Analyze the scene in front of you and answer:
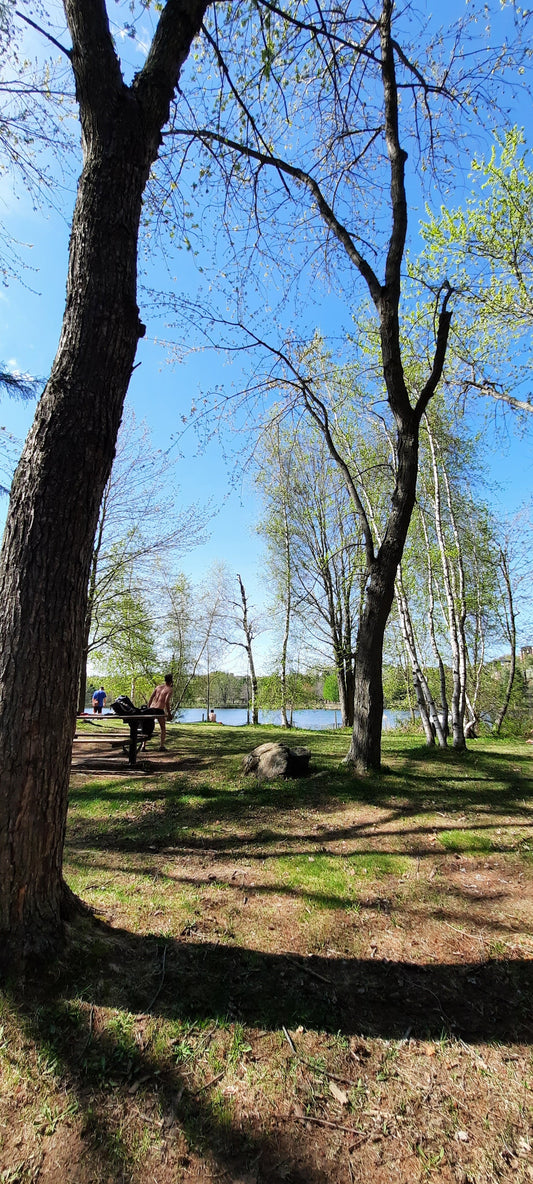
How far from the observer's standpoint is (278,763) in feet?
20.0

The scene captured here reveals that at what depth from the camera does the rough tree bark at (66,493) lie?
2.23 m

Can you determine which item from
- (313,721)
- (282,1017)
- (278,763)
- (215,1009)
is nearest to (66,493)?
(215,1009)

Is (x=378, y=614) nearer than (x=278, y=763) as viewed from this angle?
No

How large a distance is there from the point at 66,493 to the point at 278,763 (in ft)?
15.7

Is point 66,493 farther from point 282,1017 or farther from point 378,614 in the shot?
→ point 378,614

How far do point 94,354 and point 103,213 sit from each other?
0.93 meters

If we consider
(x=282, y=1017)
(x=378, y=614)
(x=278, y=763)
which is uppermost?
(x=378, y=614)

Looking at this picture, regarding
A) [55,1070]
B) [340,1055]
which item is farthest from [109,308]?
[340,1055]

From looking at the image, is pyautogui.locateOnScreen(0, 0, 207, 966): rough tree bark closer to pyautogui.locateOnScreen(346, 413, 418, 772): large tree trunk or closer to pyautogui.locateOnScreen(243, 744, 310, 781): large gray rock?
pyautogui.locateOnScreen(243, 744, 310, 781): large gray rock

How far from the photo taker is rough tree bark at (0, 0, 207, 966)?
2234 millimetres

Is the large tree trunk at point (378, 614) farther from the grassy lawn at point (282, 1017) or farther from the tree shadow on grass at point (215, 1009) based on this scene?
the tree shadow on grass at point (215, 1009)

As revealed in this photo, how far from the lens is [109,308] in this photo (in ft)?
8.75

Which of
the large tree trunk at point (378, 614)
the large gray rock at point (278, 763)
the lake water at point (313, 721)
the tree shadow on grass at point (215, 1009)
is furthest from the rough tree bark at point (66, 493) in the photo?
the lake water at point (313, 721)

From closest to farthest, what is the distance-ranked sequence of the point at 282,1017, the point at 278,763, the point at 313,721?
the point at 282,1017, the point at 278,763, the point at 313,721
